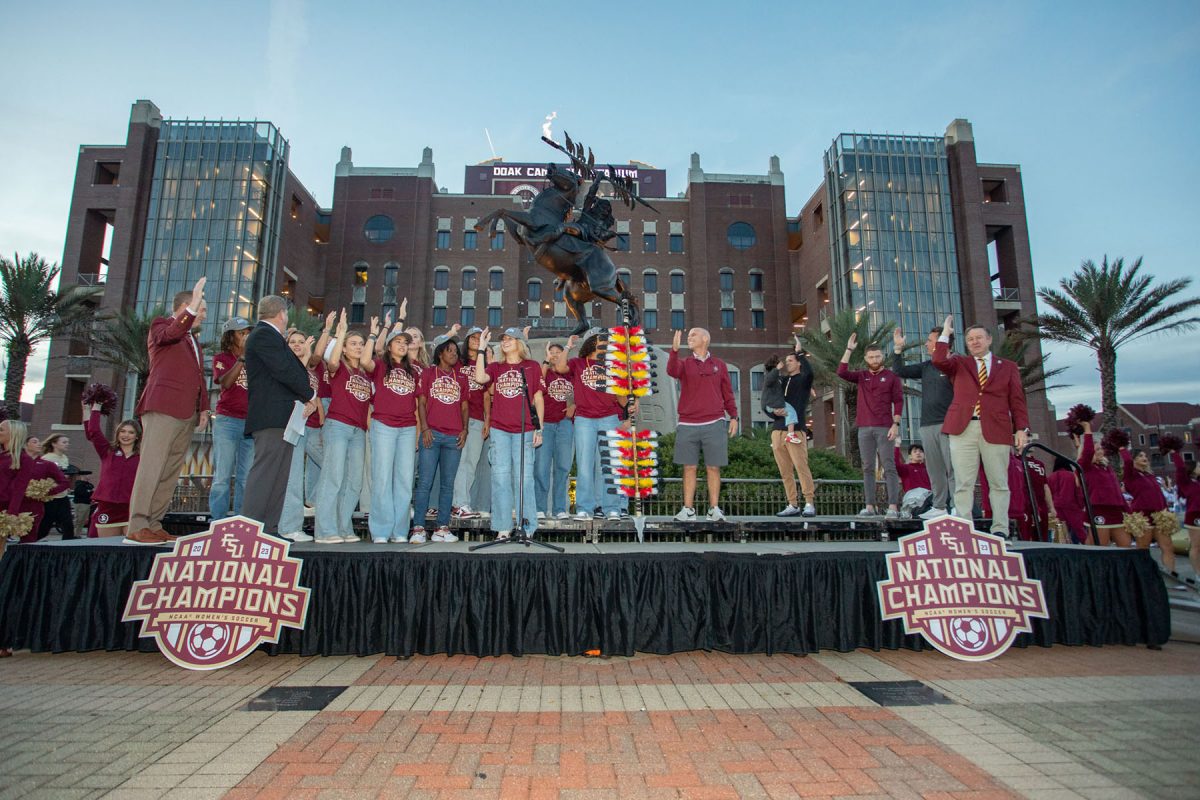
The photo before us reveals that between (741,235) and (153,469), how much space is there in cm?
4605

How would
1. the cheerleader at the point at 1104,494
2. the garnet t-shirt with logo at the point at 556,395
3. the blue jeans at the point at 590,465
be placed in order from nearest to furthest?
the blue jeans at the point at 590,465, the garnet t-shirt with logo at the point at 556,395, the cheerleader at the point at 1104,494

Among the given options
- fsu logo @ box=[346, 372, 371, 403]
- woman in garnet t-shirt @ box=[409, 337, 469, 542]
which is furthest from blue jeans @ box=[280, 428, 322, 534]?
woman in garnet t-shirt @ box=[409, 337, 469, 542]

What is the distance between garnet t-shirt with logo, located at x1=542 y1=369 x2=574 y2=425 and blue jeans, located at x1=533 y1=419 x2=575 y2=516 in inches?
3.7

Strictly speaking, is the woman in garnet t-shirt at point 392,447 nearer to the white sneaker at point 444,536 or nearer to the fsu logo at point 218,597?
the white sneaker at point 444,536

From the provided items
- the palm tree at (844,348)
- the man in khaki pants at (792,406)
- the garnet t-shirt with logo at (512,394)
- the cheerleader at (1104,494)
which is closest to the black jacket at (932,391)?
the man in khaki pants at (792,406)

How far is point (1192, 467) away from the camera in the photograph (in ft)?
28.6

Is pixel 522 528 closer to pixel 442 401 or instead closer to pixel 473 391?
pixel 442 401

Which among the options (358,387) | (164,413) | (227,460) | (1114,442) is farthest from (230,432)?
(1114,442)

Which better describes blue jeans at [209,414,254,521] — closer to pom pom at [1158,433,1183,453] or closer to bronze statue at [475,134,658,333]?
bronze statue at [475,134,658,333]

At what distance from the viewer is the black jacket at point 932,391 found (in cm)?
739

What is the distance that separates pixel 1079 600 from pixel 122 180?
51.8m

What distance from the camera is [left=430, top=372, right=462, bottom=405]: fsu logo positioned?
6430 millimetres

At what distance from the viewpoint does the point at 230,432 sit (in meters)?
5.92

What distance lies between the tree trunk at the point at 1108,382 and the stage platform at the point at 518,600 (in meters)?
25.0
